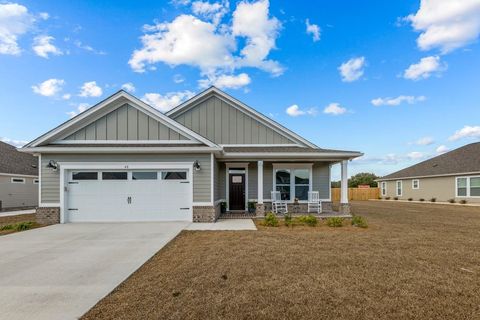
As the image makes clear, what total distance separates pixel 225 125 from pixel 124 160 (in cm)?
540

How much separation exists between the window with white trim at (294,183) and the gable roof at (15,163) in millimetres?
16855

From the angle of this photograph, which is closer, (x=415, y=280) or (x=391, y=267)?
(x=415, y=280)

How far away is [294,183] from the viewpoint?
14.6 metres

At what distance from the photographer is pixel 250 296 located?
4.15 m

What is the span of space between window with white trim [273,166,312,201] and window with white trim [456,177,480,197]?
1605 centimetres

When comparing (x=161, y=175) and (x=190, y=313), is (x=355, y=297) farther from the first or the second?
(x=161, y=175)

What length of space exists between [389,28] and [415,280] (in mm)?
13846

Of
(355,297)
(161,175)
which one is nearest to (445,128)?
(161,175)

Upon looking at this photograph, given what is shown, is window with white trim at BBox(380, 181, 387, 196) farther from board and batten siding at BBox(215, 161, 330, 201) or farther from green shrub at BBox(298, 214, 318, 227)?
green shrub at BBox(298, 214, 318, 227)

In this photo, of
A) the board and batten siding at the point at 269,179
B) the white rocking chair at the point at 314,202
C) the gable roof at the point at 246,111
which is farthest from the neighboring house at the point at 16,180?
the white rocking chair at the point at 314,202

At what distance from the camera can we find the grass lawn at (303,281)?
3.71 m

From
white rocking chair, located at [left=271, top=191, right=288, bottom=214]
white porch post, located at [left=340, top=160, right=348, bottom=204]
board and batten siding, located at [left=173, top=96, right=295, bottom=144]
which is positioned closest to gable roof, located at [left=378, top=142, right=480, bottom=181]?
white porch post, located at [left=340, top=160, right=348, bottom=204]

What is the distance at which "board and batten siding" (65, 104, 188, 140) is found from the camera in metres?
12.0

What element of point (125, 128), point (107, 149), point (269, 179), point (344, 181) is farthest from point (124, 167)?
point (344, 181)
